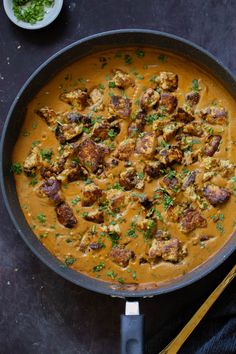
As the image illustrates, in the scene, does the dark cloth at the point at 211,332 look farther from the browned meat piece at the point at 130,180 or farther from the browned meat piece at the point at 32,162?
the browned meat piece at the point at 32,162

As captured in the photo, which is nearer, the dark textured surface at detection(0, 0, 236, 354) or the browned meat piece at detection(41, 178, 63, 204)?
the browned meat piece at detection(41, 178, 63, 204)

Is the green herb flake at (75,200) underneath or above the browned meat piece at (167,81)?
underneath

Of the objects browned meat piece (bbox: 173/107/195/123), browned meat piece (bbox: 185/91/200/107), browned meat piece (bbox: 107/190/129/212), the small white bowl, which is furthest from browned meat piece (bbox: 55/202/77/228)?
the small white bowl

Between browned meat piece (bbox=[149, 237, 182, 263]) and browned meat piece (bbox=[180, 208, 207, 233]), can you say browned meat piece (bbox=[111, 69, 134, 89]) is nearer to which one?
browned meat piece (bbox=[180, 208, 207, 233])

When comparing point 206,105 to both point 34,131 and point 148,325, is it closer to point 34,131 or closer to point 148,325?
point 34,131

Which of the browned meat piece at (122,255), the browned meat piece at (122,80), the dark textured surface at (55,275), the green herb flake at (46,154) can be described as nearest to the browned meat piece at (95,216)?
the browned meat piece at (122,255)

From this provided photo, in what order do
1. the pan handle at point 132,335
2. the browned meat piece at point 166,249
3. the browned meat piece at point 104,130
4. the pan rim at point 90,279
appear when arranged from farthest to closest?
1. the browned meat piece at point 104,130
2. the browned meat piece at point 166,249
3. the pan rim at point 90,279
4. the pan handle at point 132,335
